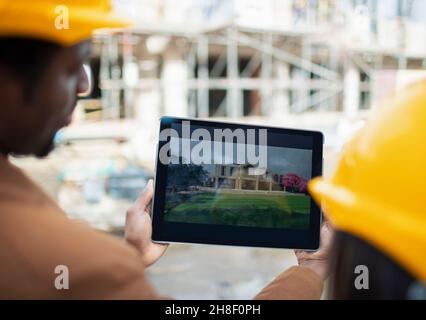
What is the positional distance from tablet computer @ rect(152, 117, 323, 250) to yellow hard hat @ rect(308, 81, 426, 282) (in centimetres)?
32

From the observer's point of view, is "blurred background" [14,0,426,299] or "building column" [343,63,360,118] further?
"building column" [343,63,360,118]

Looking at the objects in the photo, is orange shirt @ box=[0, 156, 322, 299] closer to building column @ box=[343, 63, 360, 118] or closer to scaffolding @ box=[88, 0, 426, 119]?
scaffolding @ box=[88, 0, 426, 119]

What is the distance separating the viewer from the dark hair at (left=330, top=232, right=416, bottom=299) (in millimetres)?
600

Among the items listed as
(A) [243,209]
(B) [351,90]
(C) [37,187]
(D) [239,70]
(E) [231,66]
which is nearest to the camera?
(C) [37,187]

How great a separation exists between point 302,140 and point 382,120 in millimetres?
345

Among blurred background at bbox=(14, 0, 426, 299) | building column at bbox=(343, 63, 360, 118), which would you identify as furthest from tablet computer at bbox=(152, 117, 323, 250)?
building column at bbox=(343, 63, 360, 118)

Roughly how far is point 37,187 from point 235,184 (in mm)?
392

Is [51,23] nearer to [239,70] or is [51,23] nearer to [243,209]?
[243,209]

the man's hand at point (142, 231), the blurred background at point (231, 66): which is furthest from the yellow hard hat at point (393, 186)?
the blurred background at point (231, 66)

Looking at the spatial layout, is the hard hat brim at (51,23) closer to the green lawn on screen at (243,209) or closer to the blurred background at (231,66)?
the green lawn on screen at (243,209)

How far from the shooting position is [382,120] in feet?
2.02

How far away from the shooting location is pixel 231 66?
35.2 ft

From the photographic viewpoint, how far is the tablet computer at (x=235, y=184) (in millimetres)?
944

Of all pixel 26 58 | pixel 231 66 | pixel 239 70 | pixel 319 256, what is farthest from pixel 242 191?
pixel 239 70
